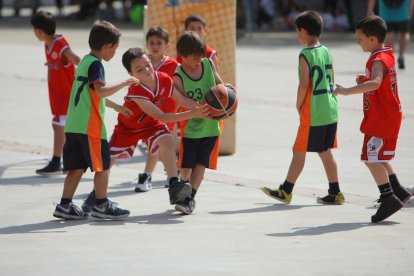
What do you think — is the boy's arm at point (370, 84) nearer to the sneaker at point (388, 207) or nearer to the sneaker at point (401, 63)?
the sneaker at point (388, 207)

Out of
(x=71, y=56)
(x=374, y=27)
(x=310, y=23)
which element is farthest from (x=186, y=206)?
(x=71, y=56)

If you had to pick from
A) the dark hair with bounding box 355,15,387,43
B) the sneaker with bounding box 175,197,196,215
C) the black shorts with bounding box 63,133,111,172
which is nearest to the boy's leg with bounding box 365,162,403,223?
the dark hair with bounding box 355,15,387,43

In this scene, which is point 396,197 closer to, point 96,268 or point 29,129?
point 96,268

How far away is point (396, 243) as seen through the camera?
23.4ft

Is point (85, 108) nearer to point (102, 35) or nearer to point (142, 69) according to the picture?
point (102, 35)

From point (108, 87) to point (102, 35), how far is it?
45 cm

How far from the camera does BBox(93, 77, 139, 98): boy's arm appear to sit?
25.0 feet

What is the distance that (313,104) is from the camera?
841cm

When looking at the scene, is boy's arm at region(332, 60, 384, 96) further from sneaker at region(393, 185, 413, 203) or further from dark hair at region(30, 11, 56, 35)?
dark hair at region(30, 11, 56, 35)

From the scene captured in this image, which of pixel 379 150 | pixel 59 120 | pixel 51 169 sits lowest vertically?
pixel 51 169

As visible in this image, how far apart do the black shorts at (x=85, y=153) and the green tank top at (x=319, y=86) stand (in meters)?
1.72

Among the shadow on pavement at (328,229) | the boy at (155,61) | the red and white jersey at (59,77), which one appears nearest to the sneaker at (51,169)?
the red and white jersey at (59,77)

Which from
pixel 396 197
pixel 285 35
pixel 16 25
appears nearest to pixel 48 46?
pixel 396 197

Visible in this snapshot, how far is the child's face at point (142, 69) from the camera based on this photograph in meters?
8.22
